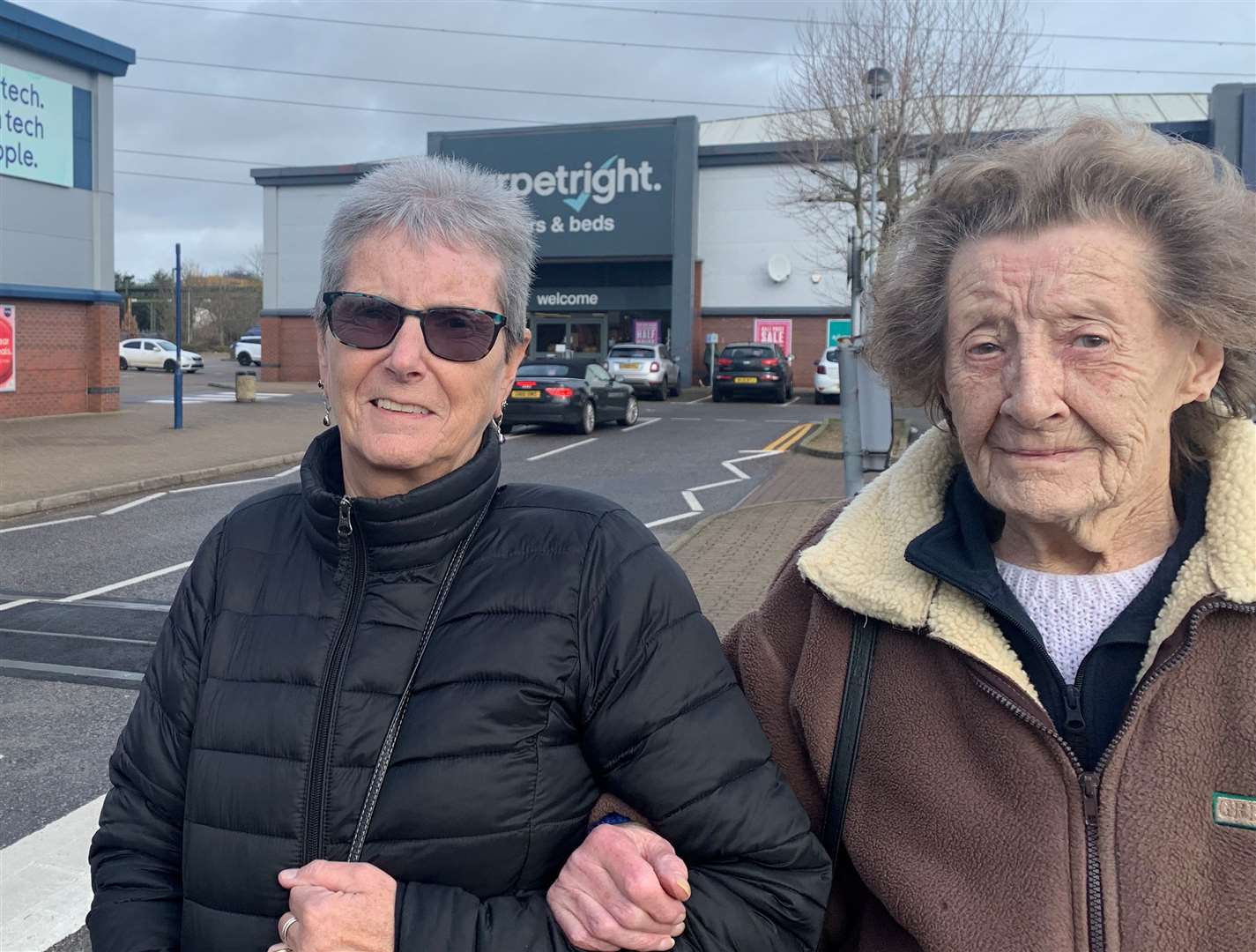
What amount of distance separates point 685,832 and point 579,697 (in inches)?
9.9

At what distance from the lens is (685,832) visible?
1.64 m

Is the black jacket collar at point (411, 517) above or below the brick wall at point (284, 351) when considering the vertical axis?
below

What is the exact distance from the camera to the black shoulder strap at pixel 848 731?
5.71ft

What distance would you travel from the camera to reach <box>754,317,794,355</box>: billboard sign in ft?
112

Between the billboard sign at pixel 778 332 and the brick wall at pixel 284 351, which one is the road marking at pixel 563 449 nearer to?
the billboard sign at pixel 778 332

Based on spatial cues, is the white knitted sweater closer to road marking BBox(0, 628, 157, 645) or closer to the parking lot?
the parking lot

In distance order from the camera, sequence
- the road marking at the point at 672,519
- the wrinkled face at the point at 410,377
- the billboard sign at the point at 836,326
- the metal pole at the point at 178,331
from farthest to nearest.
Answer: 1. the billboard sign at the point at 836,326
2. the metal pole at the point at 178,331
3. the road marking at the point at 672,519
4. the wrinkled face at the point at 410,377

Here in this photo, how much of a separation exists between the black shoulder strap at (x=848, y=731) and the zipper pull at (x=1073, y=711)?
0.95 feet

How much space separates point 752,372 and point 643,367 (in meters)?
2.86

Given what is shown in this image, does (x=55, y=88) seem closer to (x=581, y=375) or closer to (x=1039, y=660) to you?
(x=581, y=375)

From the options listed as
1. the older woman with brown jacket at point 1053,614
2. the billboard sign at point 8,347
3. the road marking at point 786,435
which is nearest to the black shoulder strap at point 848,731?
the older woman with brown jacket at point 1053,614

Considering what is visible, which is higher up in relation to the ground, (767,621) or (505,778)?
(767,621)

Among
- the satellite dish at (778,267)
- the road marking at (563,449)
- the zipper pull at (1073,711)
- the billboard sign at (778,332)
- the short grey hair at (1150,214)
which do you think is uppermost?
the satellite dish at (778,267)

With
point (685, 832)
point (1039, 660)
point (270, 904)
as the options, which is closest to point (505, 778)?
point (685, 832)
